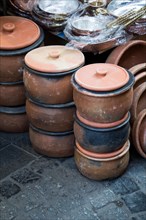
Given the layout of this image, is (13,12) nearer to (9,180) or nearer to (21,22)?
(21,22)

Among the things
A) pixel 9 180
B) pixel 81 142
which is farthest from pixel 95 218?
pixel 9 180

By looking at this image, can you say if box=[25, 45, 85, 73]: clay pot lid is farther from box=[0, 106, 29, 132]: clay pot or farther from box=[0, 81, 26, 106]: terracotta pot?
box=[0, 106, 29, 132]: clay pot

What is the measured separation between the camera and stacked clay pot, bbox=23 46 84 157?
2971 mm

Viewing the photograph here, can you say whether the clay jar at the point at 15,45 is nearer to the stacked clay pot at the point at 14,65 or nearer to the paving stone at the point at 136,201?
the stacked clay pot at the point at 14,65

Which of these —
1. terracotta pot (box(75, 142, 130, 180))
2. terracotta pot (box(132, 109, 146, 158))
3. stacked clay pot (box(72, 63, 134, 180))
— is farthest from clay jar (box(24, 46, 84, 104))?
terracotta pot (box(132, 109, 146, 158))

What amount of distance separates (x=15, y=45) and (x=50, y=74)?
0.46 meters

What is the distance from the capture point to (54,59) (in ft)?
10.0

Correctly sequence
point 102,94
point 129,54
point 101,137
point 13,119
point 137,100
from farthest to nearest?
point 129,54 → point 13,119 → point 137,100 → point 101,137 → point 102,94

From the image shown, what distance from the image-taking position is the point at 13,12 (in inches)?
152

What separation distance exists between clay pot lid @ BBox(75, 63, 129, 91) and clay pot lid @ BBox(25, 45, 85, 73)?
123 millimetres

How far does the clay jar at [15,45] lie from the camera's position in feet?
10.5

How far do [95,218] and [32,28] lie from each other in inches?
62.0

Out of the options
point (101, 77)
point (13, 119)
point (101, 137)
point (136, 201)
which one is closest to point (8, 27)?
point (13, 119)

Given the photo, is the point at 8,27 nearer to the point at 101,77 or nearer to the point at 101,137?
the point at 101,77
